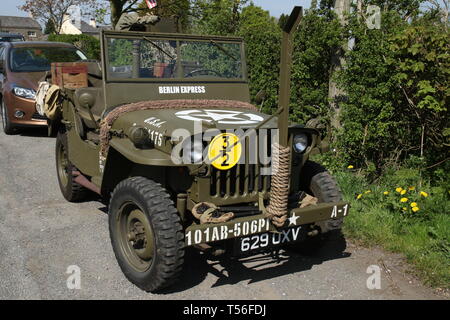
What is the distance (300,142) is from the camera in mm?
4008

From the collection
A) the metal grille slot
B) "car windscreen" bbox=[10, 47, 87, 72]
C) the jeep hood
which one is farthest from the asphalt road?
"car windscreen" bbox=[10, 47, 87, 72]

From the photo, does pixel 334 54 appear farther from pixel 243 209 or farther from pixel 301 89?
pixel 243 209

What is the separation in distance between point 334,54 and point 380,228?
9.05ft

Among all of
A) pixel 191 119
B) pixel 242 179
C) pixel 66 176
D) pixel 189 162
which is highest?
pixel 191 119

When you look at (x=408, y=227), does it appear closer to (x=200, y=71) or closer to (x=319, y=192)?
(x=319, y=192)

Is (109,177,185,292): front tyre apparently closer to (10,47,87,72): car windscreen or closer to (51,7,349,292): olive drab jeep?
(51,7,349,292): olive drab jeep

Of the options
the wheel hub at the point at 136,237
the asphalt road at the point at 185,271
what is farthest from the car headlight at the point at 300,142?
the wheel hub at the point at 136,237

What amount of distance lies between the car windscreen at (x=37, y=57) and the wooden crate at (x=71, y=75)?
459cm

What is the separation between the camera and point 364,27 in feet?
19.6

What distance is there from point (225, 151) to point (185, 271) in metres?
1.14

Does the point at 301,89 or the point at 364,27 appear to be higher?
the point at 364,27

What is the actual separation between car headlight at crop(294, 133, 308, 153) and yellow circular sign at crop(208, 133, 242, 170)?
0.64 m

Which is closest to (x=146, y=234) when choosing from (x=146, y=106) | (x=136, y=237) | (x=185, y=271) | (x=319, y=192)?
(x=136, y=237)
